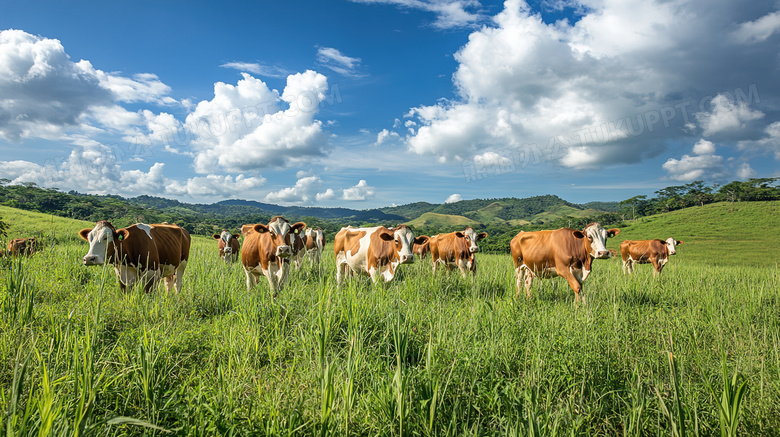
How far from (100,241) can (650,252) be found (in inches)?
848

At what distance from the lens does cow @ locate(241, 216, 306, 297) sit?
732 cm

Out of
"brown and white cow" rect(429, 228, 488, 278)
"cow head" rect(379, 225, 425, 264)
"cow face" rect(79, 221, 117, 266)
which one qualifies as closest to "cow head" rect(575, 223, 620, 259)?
"brown and white cow" rect(429, 228, 488, 278)

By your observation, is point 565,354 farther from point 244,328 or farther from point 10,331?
point 10,331

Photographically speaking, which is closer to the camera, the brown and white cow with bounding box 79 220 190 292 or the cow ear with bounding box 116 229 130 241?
the brown and white cow with bounding box 79 220 190 292

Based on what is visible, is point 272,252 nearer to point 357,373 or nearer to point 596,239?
point 357,373

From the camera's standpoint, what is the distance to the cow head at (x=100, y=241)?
5738 mm

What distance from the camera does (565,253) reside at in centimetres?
762

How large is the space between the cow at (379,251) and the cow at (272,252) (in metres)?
1.63

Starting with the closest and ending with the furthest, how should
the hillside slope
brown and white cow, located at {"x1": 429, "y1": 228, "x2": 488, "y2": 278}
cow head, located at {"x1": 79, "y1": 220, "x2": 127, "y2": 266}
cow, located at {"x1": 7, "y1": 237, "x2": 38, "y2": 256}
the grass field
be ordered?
1. the grass field
2. cow, located at {"x1": 7, "y1": 237, "x2": 38, "y2": 256}
3. cow head, located at {"x1": 79, "y1": 220, "x2": 127, "y2": 266}
4. brown and white cow, located at {"x1": 429, "y1": 228, "x2": 488, "y2": 278}
5. the hillside slope

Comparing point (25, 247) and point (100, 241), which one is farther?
point (25, 247)

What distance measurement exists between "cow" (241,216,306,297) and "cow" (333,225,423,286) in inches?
64.1

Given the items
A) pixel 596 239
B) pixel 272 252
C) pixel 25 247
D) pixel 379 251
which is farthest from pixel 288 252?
pixel 596 239

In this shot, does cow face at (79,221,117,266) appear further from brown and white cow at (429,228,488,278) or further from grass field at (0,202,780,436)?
brown and white cow at (429,228,488,278)

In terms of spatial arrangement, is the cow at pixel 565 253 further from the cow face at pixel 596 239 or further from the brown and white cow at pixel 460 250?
the brown and white cow at pixel 460 250
